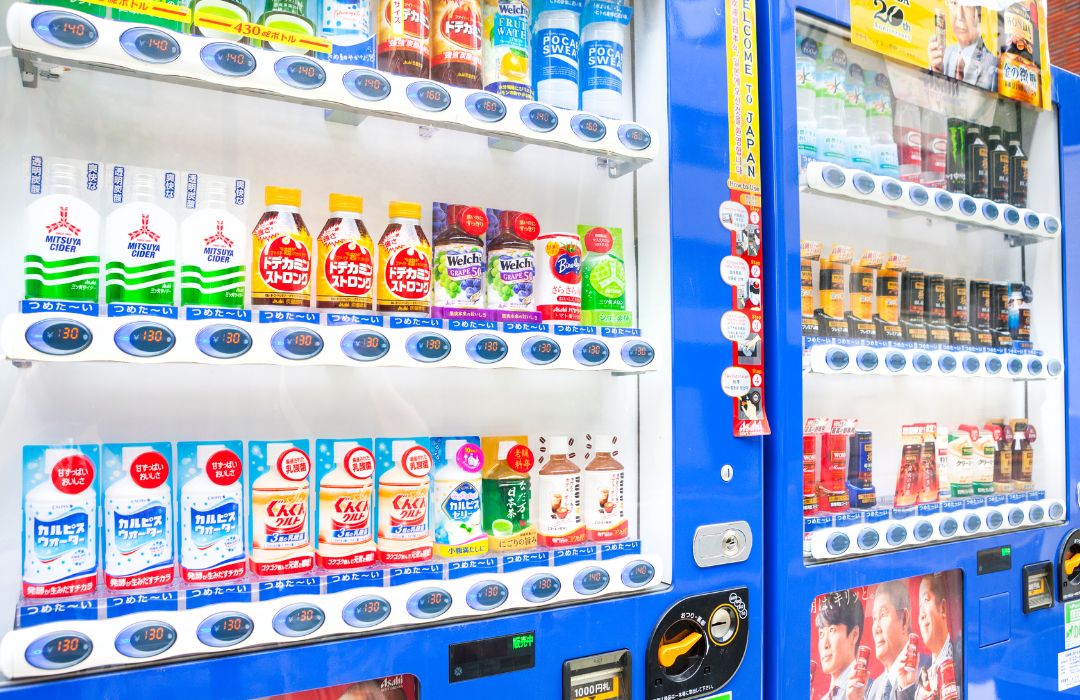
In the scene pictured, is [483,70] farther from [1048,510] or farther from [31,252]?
[1048,510]

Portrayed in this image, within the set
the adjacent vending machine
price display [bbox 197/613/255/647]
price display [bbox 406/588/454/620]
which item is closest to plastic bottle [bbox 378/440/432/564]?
the adjacent vending machine

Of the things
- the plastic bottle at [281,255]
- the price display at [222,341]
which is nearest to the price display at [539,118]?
the plastic bottle at [281,255]

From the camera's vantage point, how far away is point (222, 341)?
4.36 ft

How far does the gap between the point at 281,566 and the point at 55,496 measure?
0.40 metres

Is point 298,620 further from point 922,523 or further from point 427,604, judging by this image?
point 922,523

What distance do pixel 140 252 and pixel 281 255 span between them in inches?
9.6

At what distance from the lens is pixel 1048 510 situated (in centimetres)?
251

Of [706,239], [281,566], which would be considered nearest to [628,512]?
[706,239]

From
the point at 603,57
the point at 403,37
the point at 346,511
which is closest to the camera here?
the point at 346,511

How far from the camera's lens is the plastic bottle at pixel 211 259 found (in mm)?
1438

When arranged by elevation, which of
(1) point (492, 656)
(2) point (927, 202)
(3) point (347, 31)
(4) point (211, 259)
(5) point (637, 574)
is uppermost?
(3) point (347, 31)

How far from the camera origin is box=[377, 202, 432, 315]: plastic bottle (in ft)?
5.31

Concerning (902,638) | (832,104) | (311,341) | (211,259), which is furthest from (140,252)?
(902,638)

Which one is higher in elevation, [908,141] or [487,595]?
[908,141]
